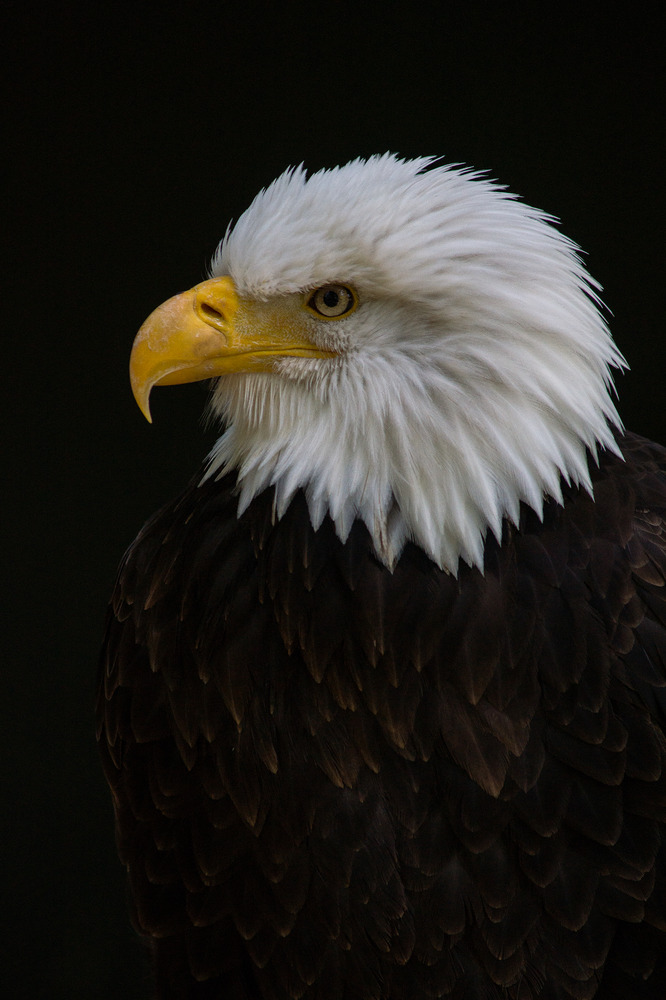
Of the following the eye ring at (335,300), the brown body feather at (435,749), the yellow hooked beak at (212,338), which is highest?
the eye ring at (335,300)

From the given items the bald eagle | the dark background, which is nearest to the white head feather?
the bald eagle

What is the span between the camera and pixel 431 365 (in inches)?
68.0

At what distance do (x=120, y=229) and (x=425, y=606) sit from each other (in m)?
2.80

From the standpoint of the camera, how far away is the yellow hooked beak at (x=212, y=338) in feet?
5.80

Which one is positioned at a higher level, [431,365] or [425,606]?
[431,365]

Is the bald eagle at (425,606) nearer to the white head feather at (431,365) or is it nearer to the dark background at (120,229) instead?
the white head feather at (431,365)

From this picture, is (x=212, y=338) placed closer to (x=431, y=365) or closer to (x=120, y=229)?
(x=431, y=365)

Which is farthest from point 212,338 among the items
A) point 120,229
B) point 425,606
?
point 120,229

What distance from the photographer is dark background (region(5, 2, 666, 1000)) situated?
393cm

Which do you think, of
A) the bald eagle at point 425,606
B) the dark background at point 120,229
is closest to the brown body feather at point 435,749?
the bald eagle at point 425,606

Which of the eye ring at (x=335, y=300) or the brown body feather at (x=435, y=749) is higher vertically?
the eye ring at (x=335, y=300)

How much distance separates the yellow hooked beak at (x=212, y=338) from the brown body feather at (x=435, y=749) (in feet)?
0.79

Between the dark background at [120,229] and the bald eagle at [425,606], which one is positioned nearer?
the bald eagle at [425,606]

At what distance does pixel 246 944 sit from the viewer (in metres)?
1.94
